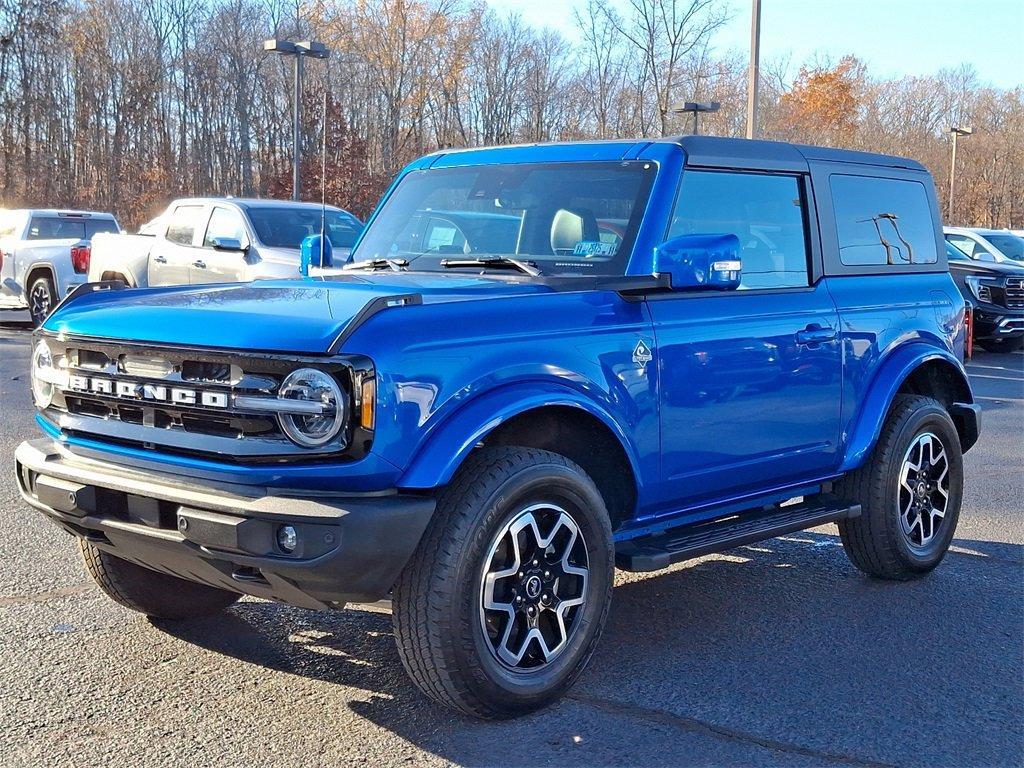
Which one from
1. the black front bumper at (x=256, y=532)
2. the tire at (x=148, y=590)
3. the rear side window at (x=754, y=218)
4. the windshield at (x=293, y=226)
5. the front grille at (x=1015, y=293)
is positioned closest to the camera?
the black front bumper at (x=256, y=532)

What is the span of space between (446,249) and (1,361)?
34.0 feet

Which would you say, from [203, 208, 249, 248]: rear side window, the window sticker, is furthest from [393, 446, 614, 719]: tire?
[203, 208, 249, 248]: rear side window

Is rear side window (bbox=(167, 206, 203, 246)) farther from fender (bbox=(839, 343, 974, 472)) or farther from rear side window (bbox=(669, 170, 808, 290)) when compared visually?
fender (bbox=(839, 343, 974, 472))

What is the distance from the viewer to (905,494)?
557 cm

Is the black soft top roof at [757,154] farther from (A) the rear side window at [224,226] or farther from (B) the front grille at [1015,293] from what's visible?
(B) the front grille at [1015,293]

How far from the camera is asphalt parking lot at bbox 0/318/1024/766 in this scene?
3582mm

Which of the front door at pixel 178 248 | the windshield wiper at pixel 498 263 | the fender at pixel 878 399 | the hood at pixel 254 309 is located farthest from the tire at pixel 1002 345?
the hood at pixel 254 309

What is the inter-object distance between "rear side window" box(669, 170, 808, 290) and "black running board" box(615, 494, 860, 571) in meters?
0.95

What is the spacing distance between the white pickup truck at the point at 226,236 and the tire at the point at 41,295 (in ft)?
9.23

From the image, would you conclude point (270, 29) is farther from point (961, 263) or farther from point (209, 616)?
point (209, 616)

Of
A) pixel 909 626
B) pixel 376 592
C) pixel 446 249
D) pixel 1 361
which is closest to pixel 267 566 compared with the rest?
pixel 376 592

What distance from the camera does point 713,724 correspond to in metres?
3.80

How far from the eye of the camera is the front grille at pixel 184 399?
3.50 metres

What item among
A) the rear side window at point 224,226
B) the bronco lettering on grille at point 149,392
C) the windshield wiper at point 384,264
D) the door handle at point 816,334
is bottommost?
the bronco lettering on grille at point 149,392
